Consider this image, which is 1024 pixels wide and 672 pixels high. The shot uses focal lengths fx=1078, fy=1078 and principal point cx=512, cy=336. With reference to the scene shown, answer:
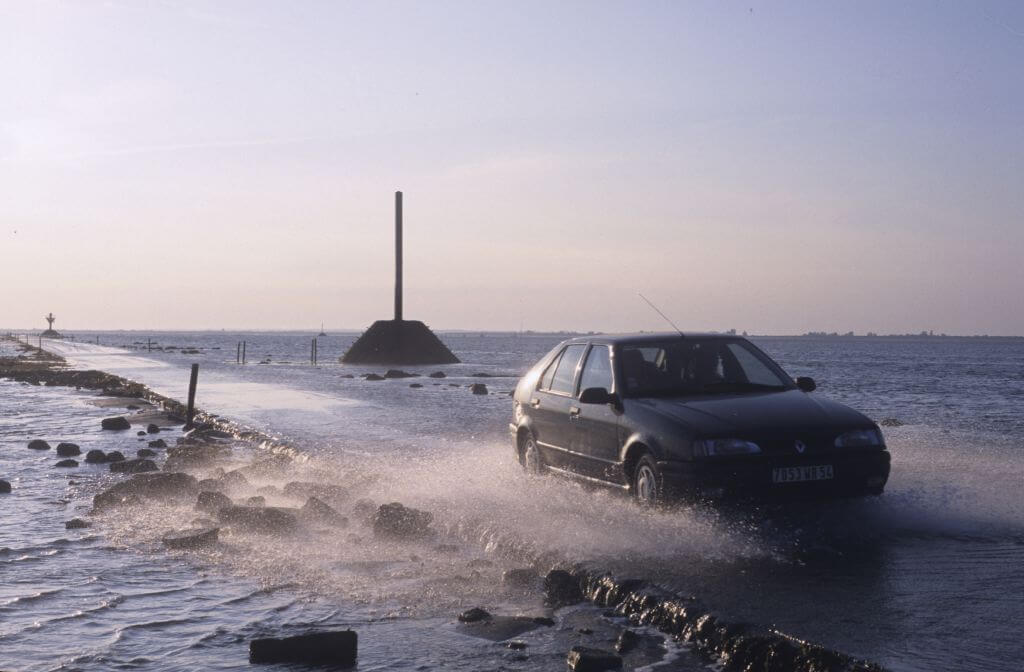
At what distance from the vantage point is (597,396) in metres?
9.33

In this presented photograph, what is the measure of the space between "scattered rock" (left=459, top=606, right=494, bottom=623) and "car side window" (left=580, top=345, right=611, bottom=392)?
338 centimetres

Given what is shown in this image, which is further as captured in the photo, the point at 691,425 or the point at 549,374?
the point at 549,374

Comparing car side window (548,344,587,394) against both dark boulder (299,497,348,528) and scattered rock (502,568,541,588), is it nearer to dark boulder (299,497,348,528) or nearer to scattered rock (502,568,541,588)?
dark boulder (299,497,348,528)

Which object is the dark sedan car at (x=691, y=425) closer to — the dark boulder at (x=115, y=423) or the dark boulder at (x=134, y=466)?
the dark boulder at (x=134, y=466)

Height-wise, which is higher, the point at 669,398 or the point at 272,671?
the point at 669,398

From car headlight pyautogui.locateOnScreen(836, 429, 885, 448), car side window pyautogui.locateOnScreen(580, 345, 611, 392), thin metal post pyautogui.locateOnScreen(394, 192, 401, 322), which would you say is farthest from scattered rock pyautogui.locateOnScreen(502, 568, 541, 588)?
thin metal post pyautogui.locateOnScreen(394, 192, 401, 322)

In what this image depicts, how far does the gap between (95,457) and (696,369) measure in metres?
10.4

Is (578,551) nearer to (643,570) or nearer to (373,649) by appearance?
(643,570)

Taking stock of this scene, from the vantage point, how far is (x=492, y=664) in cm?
569

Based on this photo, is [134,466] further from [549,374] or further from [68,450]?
[549,374]

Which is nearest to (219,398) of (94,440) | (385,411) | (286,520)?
(385,411)

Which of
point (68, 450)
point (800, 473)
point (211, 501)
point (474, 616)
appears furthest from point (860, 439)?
point (68, 450)

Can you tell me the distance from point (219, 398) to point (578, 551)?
23904 millimetres

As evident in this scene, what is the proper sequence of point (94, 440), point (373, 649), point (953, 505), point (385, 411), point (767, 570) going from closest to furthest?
point (373, 649) < point (767, 570) < point (953, 505) < point (94, 440) < point (385, 411)
